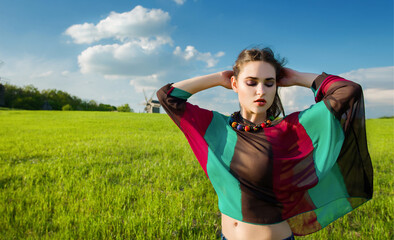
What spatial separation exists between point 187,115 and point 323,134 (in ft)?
4.07

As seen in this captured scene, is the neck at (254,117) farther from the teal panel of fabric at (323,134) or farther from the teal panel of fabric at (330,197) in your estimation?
the teal panel of fabric at (330,197)

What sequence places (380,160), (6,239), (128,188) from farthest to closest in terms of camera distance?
(380,160)
(128,188)
(6,239)

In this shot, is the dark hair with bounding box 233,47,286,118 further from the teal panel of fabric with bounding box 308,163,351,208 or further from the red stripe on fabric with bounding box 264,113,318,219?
the teal panel of fabric with bounding box 308,163,351,208

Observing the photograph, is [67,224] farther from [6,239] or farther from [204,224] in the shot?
[204,224]

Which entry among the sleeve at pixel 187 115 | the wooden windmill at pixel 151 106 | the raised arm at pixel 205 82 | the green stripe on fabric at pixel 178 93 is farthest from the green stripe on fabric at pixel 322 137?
the wooden windmill at pixel 151 106

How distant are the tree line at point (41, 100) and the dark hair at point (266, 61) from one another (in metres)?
88.8

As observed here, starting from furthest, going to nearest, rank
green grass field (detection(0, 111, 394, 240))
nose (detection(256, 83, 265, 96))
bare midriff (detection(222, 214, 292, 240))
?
green grass field (detection(0, 111, 394, 240)) → nose (detection(256, 83, 265, 96)) → bare midriff (detection(222, 214, 292, 240))

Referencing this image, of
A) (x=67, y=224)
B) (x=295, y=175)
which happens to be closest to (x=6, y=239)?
(x=67, y=224)

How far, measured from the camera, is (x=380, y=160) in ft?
29.2

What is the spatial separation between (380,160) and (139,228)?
9.17m

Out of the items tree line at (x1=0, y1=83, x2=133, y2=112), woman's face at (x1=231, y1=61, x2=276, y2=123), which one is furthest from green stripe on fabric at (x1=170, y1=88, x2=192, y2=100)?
tree line at (x1=0, y1=83, x2=133, y2=112)

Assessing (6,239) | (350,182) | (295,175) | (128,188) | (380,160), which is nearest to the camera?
(295,175)

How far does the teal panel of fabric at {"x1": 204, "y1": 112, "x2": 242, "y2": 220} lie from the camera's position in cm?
211

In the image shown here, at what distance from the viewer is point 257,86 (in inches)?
88.0
